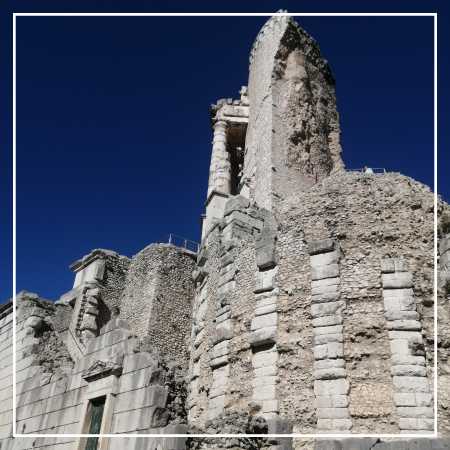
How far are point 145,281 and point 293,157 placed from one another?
675 centimetres

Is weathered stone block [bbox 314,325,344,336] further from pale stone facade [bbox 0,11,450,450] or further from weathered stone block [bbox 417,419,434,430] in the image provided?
weathered stone block [bbox 417,419,434,430]

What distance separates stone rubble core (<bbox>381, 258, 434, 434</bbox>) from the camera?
720 cm

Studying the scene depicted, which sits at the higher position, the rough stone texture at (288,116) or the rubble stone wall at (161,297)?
the rough stone texture at (288,116)

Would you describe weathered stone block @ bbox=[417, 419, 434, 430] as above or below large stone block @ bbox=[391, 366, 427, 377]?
below

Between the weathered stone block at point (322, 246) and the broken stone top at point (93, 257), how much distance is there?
994 centimetres

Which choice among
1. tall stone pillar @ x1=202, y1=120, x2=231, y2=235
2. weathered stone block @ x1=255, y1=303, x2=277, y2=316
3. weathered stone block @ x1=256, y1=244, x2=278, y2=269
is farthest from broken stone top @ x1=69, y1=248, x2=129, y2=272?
weathered stone block @ x1=255, y1=303, x2=277, y2=316

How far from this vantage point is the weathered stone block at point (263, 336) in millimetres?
8953

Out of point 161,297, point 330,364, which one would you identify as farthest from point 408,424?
point 161,297

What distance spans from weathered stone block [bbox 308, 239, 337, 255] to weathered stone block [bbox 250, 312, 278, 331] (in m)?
1.45

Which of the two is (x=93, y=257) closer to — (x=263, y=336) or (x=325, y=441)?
(x=263, y=336)

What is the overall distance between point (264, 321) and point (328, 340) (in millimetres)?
1452

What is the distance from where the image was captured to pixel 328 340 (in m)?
8.27

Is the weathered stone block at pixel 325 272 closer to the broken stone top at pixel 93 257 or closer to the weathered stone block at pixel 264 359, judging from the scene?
the weathered stone block at pixel 264 359

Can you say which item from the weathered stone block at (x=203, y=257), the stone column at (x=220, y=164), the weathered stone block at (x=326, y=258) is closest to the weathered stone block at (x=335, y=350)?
the weathered stone block at (x=326, y=258)
